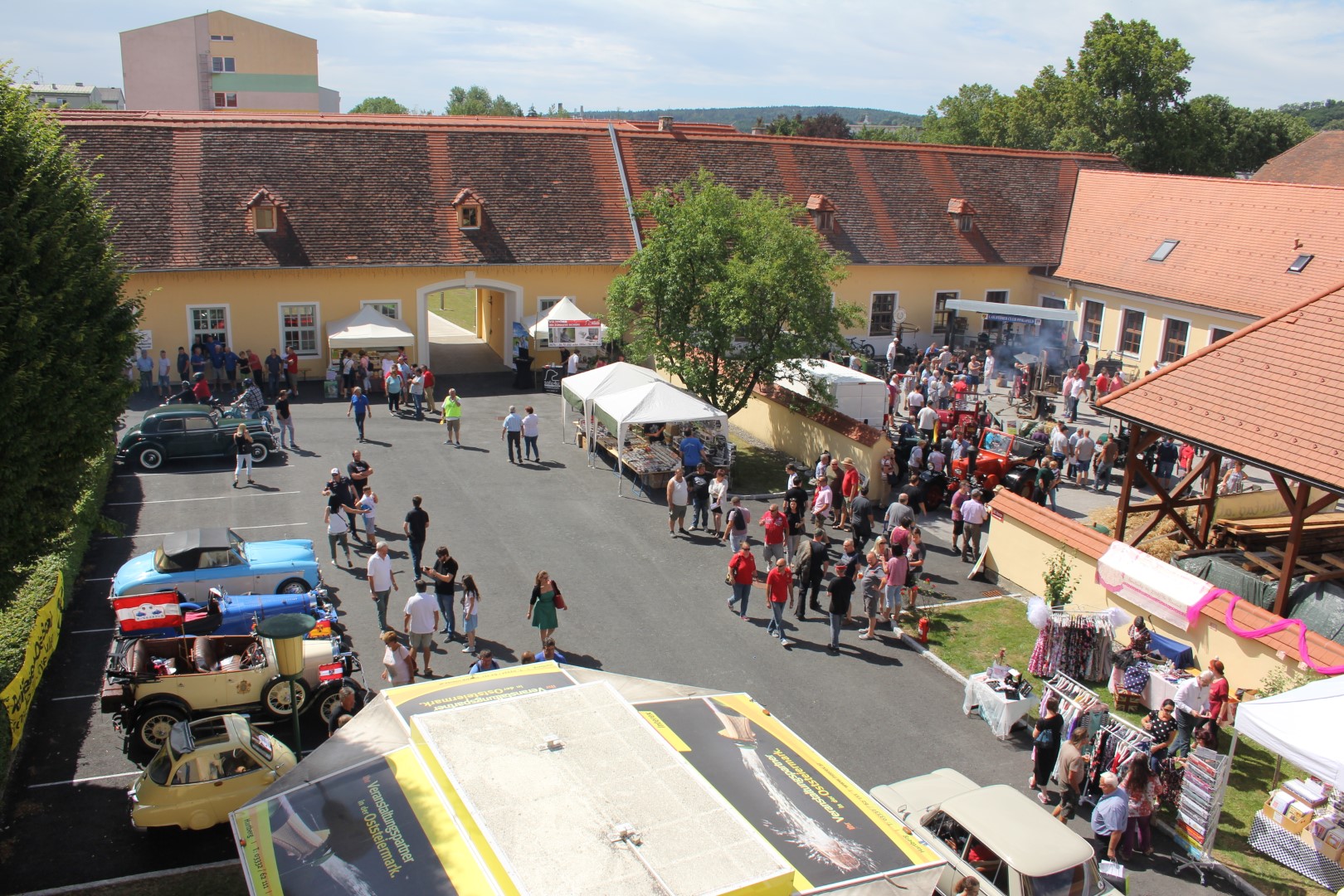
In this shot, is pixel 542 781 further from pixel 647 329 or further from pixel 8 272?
pixel 647 329

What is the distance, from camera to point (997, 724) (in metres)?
13.4

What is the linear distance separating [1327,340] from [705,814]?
13092mm

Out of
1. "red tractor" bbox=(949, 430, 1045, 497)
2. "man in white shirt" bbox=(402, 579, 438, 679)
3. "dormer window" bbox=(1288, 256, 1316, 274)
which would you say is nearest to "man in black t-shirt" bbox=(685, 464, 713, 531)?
"red tractor" bbox=(949, 430, 1045, 497)

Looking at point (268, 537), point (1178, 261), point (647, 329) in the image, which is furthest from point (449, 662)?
point (1178, 261)

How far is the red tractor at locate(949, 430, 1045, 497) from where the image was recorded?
21609mm

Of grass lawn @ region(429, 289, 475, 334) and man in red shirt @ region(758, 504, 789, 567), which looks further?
grass lawn @ region(429, 289, 475, 334)

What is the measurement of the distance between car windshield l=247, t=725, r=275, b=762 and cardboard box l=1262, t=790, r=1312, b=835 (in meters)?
10.7

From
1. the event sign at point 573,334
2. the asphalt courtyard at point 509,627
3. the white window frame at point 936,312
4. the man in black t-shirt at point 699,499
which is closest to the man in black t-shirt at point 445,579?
→ the asphalt courtyard at point 509,627

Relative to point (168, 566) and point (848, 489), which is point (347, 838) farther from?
point (848, 489)

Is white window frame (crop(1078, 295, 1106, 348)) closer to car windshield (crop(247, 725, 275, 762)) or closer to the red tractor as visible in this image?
the red tractor

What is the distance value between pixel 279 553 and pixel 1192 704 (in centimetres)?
1265

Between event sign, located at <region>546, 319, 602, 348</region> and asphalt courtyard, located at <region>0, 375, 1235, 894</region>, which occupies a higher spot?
→ event sign, located at <region>546, 319, 602, 348</region>

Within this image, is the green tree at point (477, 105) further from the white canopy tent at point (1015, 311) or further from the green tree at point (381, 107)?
the white canopy tent at point (1015, 311)

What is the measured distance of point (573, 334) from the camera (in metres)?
29.4
